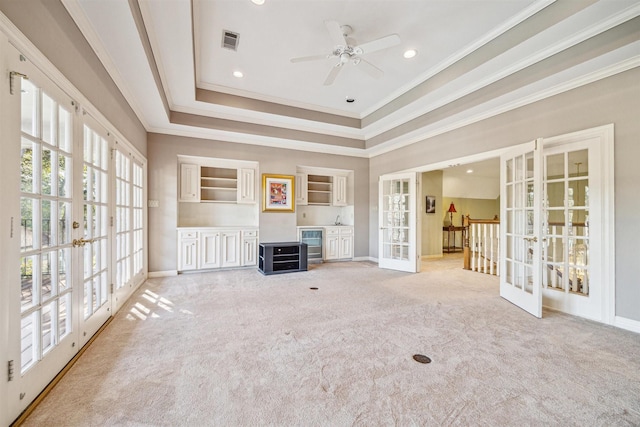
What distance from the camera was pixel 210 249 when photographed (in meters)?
5.32

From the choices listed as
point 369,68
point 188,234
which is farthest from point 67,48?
point 188,234

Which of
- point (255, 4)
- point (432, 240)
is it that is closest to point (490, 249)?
point (432, 240)

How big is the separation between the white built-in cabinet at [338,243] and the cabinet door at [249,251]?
1.67 meters

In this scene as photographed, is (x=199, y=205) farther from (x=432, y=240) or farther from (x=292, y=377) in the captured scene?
(x=432, y=240)

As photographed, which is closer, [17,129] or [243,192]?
[17,129]

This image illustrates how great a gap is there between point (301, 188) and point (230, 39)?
3.55 m

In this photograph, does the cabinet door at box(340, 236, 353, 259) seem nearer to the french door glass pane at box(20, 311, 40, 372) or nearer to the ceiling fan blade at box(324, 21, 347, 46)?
the ceiling fan blade at box(324, 21, 347, 46)

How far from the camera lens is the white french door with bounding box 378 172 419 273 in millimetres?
5527

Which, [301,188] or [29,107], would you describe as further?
[301,188]

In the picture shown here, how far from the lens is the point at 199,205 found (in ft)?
18.8

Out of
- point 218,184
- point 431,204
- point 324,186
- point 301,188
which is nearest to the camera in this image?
point 218,184

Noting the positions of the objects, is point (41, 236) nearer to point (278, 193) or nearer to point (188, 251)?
point (188, 251)

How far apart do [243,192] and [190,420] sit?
15.1ft

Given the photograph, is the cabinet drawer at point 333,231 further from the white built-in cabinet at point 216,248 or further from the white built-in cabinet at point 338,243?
the white built-in cabinet at point 216,248
